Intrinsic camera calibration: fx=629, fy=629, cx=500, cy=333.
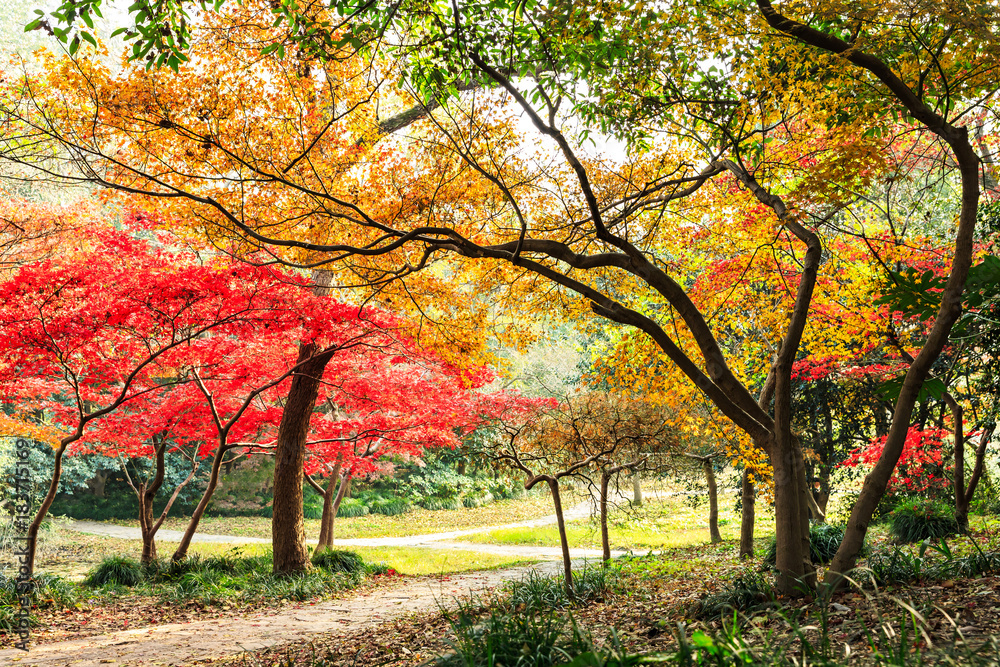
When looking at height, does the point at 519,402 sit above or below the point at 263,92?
below

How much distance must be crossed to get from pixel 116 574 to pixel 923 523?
10948mm

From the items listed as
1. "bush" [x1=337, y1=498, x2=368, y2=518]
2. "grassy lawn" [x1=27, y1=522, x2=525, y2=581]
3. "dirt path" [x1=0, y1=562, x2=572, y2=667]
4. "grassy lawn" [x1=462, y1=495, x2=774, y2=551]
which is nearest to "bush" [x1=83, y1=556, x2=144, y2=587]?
"grassy lawn" [x1=27, y1=522, x2=525, y2=581]

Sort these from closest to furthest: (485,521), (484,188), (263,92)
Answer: (263,92) < (484,188) < (485,521)

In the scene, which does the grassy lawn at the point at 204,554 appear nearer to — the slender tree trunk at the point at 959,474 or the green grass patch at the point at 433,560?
the green grass patch at the point at 433,560

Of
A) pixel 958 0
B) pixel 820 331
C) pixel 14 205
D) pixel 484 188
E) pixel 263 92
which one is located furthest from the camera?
pixel 14 205

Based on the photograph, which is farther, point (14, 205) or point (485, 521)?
point (485, 521)

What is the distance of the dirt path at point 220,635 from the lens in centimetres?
504

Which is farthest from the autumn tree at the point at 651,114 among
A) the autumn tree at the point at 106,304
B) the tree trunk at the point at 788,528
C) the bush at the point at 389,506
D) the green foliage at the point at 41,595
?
the bush at the point at 389,506

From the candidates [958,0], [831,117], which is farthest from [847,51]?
[831,117]

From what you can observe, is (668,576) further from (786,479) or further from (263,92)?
(263,92)

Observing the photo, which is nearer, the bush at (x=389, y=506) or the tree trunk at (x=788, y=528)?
the tree trunk at (x=788, y=528)

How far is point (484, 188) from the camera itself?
6.32 meters

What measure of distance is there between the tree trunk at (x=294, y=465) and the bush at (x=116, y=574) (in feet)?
6.05

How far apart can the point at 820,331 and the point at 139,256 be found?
26.7 ft
